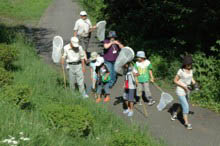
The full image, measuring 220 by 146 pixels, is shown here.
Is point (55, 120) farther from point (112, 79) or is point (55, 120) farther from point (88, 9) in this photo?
point (88, 9)

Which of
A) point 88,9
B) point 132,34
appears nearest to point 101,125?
point 132,34

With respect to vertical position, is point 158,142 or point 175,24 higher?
point 175,24

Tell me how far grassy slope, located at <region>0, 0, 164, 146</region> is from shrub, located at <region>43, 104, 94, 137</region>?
0.13 m

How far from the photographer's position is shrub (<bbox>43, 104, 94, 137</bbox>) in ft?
21.1

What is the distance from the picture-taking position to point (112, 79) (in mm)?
10742

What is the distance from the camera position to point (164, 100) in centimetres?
867

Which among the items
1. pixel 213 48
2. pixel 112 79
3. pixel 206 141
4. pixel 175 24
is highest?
pixel 175 24

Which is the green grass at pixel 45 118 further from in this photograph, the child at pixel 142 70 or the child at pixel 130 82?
the child at pixel 142 70

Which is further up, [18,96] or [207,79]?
[18,96]

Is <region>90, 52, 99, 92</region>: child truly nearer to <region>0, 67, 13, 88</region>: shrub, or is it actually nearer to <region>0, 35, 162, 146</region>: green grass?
<region>0, 35, 162, 146</region>: green grass

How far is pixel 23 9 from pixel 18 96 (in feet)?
59.8

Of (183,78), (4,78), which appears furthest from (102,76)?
(4,78)

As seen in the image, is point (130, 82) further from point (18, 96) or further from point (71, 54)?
point (18, 96)

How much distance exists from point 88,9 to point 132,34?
352 inches
